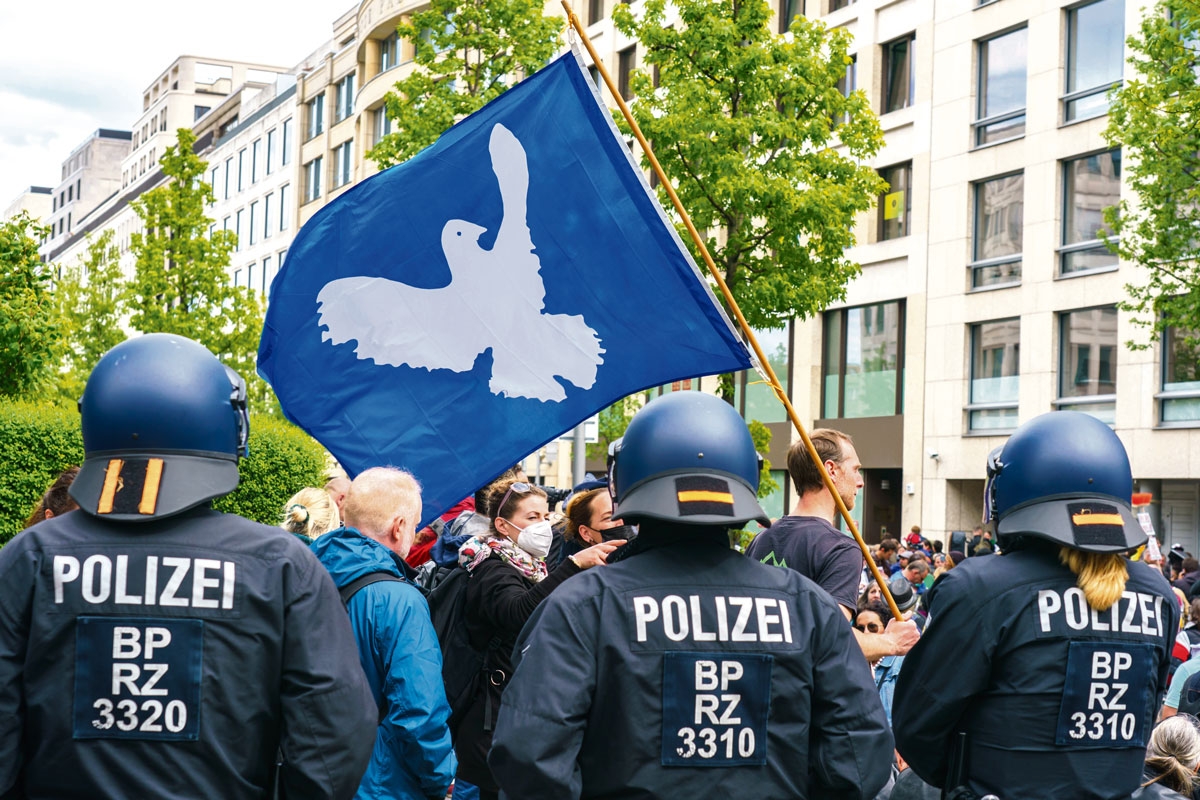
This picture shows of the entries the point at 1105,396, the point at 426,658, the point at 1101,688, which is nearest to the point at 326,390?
the point at 426,658

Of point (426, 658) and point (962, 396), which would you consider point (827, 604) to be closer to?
point (426, 658)

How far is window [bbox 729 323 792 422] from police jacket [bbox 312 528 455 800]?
27.4 meters

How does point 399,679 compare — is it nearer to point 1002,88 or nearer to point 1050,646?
point 1050,646

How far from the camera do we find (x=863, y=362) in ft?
98.2

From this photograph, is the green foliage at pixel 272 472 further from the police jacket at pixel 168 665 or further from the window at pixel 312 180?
the window at pixel 312 180

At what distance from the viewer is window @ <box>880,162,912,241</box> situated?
28.9 metres

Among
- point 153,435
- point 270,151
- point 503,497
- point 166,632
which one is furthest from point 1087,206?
point 270,151

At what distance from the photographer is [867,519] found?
1155 inches

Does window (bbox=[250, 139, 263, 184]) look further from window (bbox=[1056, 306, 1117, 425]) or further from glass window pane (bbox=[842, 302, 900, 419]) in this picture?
window (bbox=[1056, 306, 1117, 425])

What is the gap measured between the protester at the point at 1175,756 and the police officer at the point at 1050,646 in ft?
2.71

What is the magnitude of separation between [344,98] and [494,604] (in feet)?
169

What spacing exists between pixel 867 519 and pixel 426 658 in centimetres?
2615

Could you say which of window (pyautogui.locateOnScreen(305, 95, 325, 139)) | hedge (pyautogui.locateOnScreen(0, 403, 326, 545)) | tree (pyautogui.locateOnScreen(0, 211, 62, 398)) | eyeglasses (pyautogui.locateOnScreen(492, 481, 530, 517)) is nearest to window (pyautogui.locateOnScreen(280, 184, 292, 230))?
window (pyautogui.locateOnScreen(305, 95, 325, 139))

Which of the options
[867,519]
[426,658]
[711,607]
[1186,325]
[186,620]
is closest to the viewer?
[186,620]
